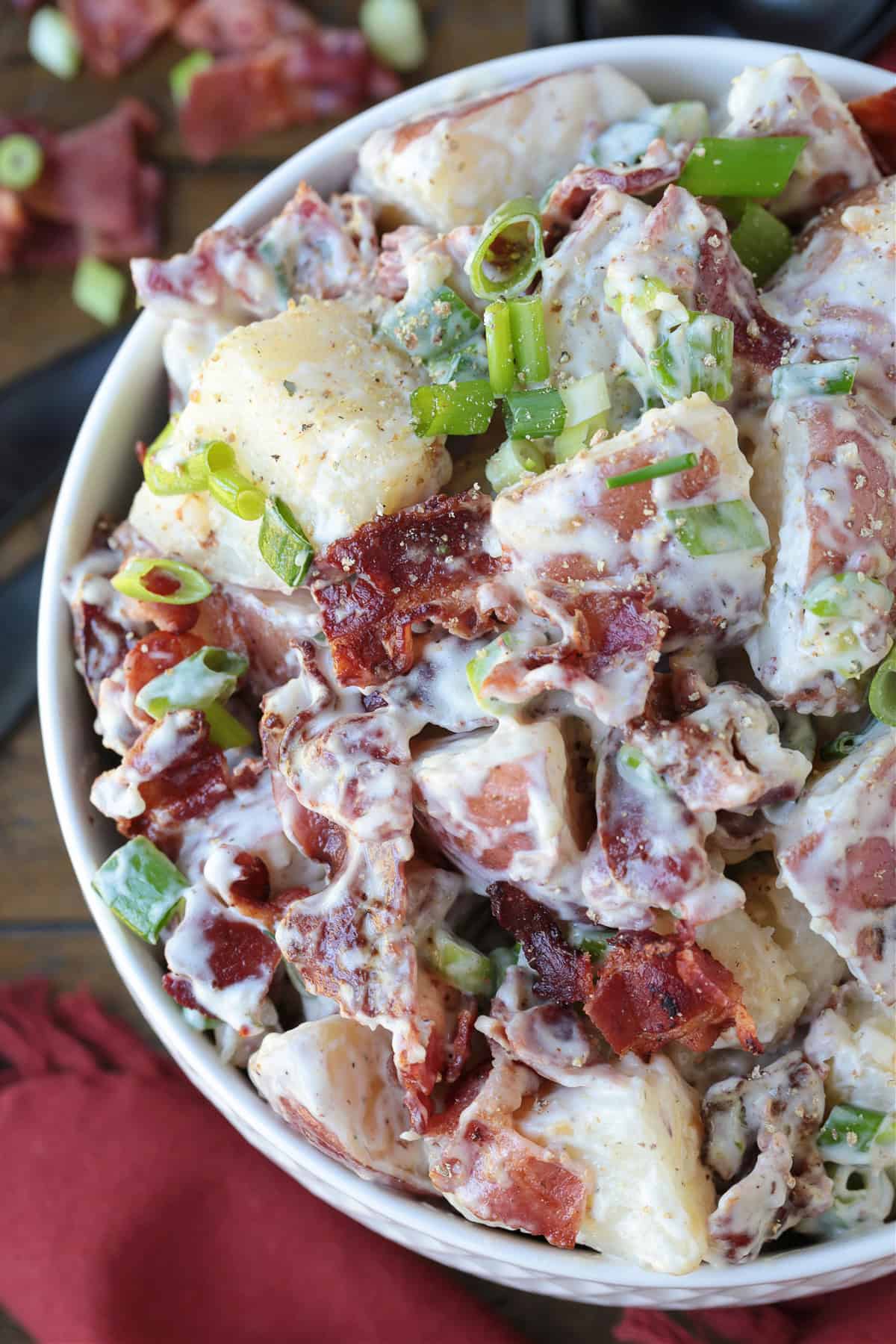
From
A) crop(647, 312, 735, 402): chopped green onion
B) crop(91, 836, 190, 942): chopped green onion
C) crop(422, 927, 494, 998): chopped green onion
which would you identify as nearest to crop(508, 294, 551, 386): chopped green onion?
crop(647, 312, 735, 402): chopped green onion

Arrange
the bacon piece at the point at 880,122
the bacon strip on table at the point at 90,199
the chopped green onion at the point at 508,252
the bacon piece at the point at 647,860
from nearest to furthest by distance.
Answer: the bacon piece at the point at 647,860
the chopped green onion at the point at 508,252
the bacon piece at the point at 880,122
the bacon strip on table at the point at 90,199

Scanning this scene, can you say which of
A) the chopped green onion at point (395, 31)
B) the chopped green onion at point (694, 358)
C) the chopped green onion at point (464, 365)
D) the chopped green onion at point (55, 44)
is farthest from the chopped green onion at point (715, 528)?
the chopped green onion at point (55, 44)

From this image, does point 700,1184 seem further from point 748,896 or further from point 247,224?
point 247,224

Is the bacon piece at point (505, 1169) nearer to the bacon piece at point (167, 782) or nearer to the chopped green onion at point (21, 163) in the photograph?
the bacon piece at point (167, 782)

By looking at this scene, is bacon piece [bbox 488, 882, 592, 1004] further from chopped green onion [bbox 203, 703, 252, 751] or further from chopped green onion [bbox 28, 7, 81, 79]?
chopped green onion [bbox 28, 7, 81, 79]

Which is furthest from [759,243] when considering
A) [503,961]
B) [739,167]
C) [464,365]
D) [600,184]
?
[503,961]

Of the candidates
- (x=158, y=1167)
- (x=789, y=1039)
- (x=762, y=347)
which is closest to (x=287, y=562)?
(x=762, y=347)

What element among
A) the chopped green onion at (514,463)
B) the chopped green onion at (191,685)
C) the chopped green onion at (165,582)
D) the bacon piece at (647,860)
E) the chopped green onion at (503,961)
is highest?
the chopped green onion at (514,463)
